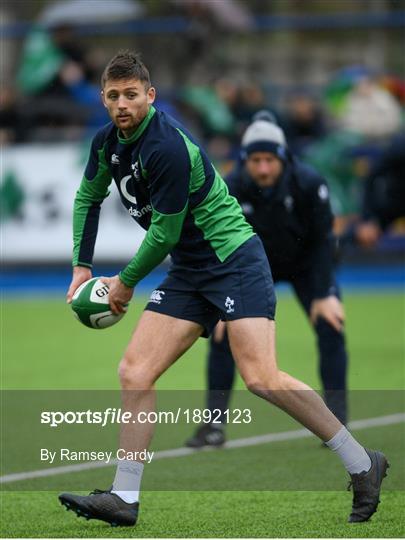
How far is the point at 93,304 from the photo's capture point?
6578mm

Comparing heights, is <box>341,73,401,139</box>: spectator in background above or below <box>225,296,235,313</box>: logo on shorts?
above

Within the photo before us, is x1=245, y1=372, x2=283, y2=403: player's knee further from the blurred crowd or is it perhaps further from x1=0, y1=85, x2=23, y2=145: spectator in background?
x1=0, y1=85, x2=23, y2=145: spectator in background

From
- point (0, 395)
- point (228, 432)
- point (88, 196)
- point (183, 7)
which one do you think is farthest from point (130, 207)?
point (183, 7)

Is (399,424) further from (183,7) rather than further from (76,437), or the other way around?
(183,7)

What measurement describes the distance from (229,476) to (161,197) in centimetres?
199

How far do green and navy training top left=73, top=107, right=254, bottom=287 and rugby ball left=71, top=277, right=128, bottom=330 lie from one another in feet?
0.70

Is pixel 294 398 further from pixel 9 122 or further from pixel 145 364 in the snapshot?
pixel 9 122

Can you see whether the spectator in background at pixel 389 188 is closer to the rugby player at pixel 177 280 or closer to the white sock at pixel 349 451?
the rugby player at pixel 177 280

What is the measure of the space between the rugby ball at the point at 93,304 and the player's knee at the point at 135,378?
29 centimetres

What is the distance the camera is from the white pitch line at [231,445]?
25.1ft

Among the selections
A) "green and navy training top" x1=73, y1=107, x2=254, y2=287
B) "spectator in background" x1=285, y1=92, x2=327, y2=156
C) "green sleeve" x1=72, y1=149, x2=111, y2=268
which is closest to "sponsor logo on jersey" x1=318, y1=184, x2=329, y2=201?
"green and navy training top" x1=73, y1=107, x2=254, y2=287

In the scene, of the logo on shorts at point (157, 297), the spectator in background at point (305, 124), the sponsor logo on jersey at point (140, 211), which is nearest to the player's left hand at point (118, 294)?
the logo on shorts at point (157, 297)

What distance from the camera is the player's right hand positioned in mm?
6770

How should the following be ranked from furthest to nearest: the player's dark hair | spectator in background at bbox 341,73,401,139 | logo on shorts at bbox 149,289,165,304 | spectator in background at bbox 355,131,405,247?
spectator in background at bbox 341,73,401,139
spectator in background at bbox 355,131,405,247
logo on shorts at bbox 149,289,165,304
the player's dark hair
